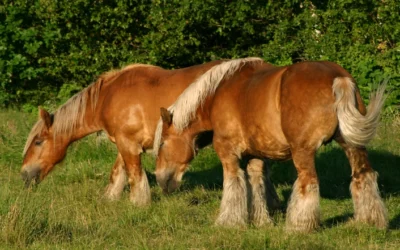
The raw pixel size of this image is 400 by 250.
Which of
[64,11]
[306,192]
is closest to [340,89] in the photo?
[306,192]

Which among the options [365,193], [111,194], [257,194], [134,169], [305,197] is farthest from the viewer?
[111,194]

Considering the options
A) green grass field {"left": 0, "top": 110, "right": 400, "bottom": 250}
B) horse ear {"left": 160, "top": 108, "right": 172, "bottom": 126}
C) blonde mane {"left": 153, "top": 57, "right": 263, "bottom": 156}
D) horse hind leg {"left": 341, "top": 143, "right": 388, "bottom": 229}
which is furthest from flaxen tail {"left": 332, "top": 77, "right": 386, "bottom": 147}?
horse ear {"left": 160, "top": 108, "right": 172, "bottom": 126}

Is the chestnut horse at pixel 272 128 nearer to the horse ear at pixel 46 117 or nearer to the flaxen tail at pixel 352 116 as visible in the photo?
the flaxen tail at pixel 352 116

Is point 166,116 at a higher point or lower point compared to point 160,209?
higher

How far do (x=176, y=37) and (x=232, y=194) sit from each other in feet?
21.9

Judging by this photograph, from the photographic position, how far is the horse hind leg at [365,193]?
706 centimetres

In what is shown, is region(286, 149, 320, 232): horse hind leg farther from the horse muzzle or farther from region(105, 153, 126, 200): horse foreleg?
the horse muzzle

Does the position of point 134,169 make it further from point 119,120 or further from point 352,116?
point 352,116

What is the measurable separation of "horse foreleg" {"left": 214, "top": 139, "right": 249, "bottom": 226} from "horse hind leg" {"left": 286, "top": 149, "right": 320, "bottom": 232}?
64 centimetres

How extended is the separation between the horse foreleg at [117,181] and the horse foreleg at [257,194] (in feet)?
6.44

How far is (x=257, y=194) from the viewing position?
7.90 m

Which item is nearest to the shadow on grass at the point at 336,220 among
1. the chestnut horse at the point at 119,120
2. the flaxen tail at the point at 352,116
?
the flaxen tail at the point at 352,116

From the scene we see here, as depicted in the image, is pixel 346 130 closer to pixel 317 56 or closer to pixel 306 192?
pixel 306 192

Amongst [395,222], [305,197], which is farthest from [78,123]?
[395,222]
